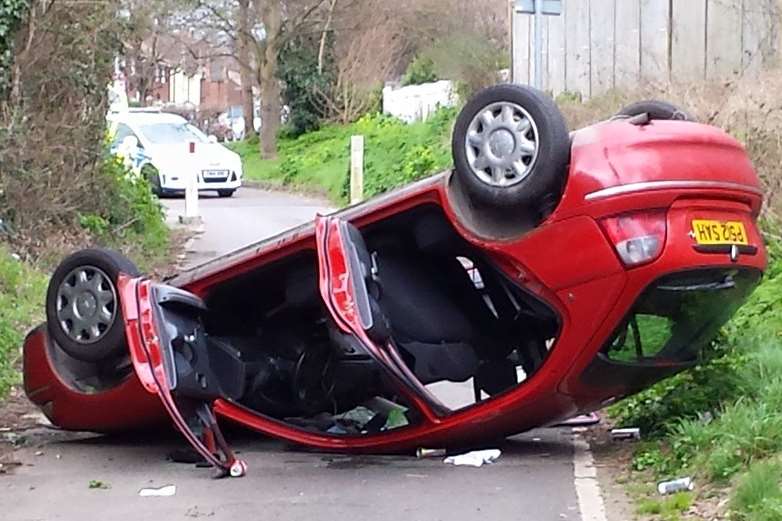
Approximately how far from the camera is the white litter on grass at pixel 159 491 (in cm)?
784

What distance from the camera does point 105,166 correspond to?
18.2 metres

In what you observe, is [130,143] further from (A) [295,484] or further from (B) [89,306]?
(A) [295,484]

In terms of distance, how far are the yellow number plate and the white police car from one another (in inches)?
861

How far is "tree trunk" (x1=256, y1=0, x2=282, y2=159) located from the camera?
43.4m

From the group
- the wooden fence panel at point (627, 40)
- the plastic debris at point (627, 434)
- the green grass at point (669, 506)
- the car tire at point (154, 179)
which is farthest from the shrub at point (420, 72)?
the green grass at point (669, 506)

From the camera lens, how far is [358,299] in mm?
8039

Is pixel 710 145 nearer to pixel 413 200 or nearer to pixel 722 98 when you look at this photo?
pixel 413 200

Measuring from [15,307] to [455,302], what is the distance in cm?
586

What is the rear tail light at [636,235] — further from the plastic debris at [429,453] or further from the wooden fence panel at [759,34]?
the wooden fence panel at [759,34]

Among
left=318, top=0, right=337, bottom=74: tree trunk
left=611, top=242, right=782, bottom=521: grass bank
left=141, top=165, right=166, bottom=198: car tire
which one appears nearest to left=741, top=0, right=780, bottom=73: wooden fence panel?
left=611, top=242, right=782, bottom=521: grass bank

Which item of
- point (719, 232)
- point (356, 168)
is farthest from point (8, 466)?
point (356, 168)

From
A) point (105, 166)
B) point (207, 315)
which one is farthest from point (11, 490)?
point (105, 166)

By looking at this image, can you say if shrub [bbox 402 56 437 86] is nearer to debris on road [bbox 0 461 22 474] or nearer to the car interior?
the car interior

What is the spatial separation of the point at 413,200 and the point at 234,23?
3642cm
